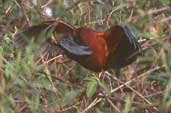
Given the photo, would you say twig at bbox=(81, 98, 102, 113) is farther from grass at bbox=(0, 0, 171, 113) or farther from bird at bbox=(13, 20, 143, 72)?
bird at bbox=(13, 20, 143, 72)

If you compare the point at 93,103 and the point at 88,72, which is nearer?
the point at 93,103

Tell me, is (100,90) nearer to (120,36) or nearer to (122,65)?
(122,65)

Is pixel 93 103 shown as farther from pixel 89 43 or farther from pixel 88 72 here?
pixel 89 43

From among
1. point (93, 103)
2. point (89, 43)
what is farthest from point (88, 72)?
point (89, 43)

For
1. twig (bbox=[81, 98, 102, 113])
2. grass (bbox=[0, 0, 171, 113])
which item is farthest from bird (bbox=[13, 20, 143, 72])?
twig (bbox=[81, 98, 102, 113])

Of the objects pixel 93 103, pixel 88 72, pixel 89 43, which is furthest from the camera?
pixel 88 72

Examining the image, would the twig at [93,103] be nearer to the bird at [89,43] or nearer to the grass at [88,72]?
the grass at [88,72]

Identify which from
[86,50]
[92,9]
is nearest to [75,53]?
[86,50]
